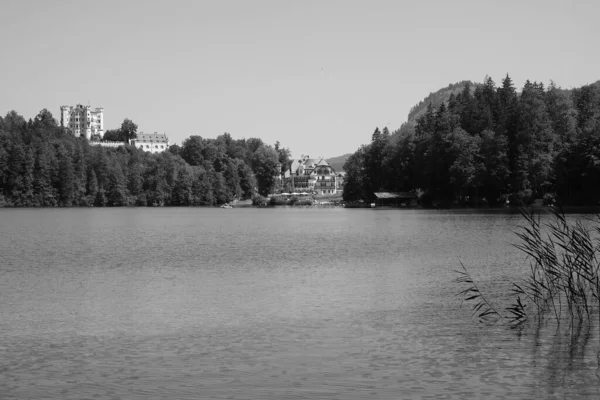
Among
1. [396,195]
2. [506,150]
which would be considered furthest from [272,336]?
[396,195]

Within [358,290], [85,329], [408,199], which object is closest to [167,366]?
[85,329]

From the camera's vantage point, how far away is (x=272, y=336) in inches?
717

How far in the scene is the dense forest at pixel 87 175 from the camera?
150 metres

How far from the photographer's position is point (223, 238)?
5853 centimetres

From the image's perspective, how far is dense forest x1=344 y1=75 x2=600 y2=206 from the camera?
3875 inches

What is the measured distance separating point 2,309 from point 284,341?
412 inches

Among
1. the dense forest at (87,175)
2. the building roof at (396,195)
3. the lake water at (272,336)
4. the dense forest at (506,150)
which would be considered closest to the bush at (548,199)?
the dense forest at (506,150)

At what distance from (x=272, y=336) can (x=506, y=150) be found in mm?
93231

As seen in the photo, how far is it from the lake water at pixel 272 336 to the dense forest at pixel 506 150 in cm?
6612

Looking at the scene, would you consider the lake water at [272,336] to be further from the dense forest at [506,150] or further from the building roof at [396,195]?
the building roof at [396,195]

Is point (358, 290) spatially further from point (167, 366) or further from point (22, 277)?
point (22, 277)

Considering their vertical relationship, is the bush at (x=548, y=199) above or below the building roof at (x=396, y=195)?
below

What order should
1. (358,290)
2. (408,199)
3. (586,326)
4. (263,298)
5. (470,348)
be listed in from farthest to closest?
(408,199)
(358,290)
(263,298)
(586,326)
(470,348)

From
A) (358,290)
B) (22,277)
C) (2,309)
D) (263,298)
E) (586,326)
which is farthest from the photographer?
(22,277)
